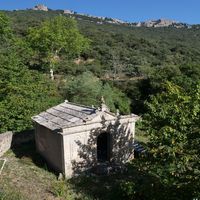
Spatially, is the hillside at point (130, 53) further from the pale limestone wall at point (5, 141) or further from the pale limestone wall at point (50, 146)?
the pale limestone wall at point (50, 146)

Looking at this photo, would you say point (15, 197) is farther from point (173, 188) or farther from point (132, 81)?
point (132, 81)

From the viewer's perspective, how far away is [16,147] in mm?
23016

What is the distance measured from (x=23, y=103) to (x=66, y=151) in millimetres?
6973

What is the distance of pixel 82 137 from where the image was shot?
59.5ft

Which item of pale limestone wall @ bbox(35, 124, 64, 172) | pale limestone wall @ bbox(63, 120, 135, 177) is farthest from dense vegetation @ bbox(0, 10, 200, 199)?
pale limestone wall @ bbox(35, 124, 64, 172)

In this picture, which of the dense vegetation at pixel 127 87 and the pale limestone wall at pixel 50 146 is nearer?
the dense vegetation at pixel 127 87

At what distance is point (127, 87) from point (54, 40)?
1199 centimetres

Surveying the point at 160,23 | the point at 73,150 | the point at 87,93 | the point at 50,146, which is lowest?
the point at 50,146

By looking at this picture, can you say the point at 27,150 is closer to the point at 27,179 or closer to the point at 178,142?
the point at 27,179

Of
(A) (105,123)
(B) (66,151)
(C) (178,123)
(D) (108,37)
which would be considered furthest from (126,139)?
(D) (108,37)

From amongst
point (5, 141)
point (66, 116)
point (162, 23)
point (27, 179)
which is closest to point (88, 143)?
point (66, 116)

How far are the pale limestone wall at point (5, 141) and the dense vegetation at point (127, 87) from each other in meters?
1.16

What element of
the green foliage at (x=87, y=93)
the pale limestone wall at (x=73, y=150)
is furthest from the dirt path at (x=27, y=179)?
the green foliage at (x=87, y=93)

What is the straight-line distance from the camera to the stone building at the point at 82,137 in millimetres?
17875
